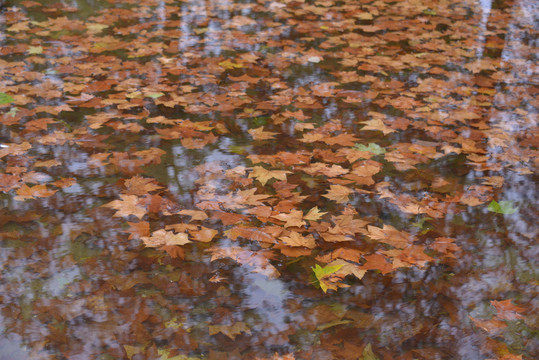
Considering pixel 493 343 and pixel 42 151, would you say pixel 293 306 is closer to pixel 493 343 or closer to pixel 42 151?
pixel 493 343

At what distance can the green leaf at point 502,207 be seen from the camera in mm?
3146

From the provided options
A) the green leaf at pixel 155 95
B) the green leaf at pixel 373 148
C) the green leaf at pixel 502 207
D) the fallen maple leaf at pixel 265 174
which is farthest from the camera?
the green leaf at pixel 155 95

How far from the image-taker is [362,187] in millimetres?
3312

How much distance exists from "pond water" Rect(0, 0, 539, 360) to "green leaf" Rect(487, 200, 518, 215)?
0.02 m

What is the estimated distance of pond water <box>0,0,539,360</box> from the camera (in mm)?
2316

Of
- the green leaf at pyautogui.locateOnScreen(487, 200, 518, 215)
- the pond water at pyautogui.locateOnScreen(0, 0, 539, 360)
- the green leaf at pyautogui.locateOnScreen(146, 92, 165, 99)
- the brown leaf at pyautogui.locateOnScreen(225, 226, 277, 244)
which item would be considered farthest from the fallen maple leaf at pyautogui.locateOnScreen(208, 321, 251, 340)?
the green leaf at pyautogui.locateOnScreen(146, 92, 165, 99)

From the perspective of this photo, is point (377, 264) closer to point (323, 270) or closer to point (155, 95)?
point (323, 270)

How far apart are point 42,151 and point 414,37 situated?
4316 millimetres

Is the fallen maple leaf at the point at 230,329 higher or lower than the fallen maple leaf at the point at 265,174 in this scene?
lower

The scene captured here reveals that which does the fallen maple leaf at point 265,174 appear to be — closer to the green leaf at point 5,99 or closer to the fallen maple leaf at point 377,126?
the fallen maple leaf at point 377,126

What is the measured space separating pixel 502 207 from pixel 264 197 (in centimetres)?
145

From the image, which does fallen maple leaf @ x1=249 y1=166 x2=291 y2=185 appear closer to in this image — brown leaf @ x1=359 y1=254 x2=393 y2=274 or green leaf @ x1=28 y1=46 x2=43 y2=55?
brown leaf @ x1=359 y1=254 x2=393 y2=274

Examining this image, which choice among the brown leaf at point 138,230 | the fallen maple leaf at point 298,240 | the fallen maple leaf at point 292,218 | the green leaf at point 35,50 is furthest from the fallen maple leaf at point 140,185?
the green leaf at point 35,50

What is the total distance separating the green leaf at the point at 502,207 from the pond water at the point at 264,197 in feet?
0.06
